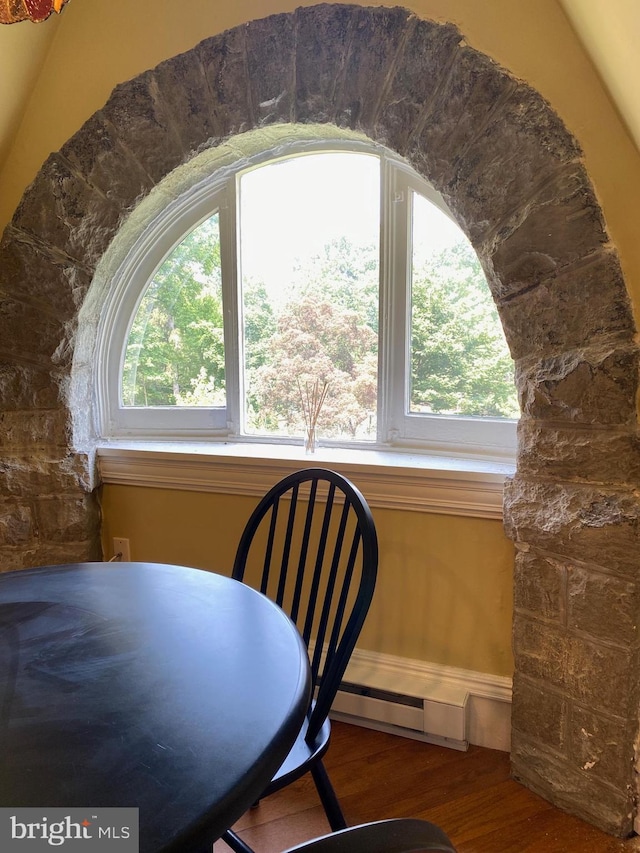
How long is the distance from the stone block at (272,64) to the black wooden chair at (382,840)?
5.69 feet

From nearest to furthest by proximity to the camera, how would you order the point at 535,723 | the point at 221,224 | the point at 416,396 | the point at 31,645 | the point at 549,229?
the point at 31,645
the point at 549,229
the point at 535,723
the point at 416,396
the point at 221,224

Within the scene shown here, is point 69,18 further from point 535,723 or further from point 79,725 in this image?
point 535,723

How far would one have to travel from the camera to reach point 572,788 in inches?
55.9

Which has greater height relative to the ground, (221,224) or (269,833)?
(221,224)

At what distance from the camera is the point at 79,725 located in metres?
0.71

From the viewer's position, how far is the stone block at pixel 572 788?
1.35 metres

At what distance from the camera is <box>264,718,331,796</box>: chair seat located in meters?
1.00

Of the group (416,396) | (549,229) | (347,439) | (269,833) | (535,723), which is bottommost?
(269,833)

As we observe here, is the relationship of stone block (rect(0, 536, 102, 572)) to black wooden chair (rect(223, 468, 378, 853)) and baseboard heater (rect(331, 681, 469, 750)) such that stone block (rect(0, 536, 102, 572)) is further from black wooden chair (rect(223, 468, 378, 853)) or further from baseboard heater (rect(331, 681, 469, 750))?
baseboard heater (rect(331, 681, 469, 750))

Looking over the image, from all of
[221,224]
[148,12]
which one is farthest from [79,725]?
[148,12]

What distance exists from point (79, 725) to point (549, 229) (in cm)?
141

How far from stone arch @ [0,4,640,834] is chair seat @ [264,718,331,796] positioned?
2.25ft

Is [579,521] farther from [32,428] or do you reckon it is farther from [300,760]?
[32,428]

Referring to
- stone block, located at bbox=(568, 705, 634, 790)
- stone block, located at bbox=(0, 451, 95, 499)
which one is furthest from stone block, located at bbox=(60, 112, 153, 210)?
stone block, located at bbox=(568, 705, 634, 790)
